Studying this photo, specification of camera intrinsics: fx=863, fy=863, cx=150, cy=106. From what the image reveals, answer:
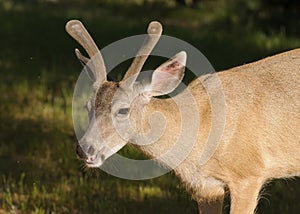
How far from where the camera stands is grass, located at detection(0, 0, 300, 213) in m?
7.10

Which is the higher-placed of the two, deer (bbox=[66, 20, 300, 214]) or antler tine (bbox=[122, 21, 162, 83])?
antler tine (bbox=[122, 21, 162, 83])

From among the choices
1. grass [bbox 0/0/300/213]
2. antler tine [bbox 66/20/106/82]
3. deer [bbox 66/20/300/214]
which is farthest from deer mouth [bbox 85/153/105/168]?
grass [bbox 0/0/300/213]

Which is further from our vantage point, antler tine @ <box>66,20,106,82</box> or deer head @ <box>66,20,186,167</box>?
antler tine @ <box>66,20,106,82</box>

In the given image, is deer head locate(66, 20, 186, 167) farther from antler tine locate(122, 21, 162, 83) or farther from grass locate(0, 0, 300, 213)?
grass locate(0, 0, 300, 213)

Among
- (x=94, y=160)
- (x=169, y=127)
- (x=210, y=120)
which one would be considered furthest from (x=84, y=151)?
(x=210, y=120)

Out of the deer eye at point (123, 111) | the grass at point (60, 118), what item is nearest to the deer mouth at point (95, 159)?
the deer eye at point (123, 111)

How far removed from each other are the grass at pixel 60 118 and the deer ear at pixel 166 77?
5.26ft

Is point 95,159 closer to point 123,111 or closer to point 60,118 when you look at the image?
point 123,111

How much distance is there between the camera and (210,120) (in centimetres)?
573

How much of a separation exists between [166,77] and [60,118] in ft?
13.0

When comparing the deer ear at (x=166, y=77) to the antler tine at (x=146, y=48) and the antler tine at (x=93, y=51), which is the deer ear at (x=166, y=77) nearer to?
the antler tine at (x=146, y=48)

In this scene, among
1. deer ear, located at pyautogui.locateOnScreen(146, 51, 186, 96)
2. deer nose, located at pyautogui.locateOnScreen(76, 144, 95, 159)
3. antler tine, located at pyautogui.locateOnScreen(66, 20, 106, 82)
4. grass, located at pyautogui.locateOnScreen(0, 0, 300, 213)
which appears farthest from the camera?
grass, located at pyautogui.locateOnScreen(0, 0, 300, 213)

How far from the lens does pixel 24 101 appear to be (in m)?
10.2

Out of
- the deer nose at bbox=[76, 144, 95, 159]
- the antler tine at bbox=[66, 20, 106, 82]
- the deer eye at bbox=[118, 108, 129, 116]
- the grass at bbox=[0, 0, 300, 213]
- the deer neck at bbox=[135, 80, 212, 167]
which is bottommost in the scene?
the grass at bbox=[0, 0, 300, 213]
